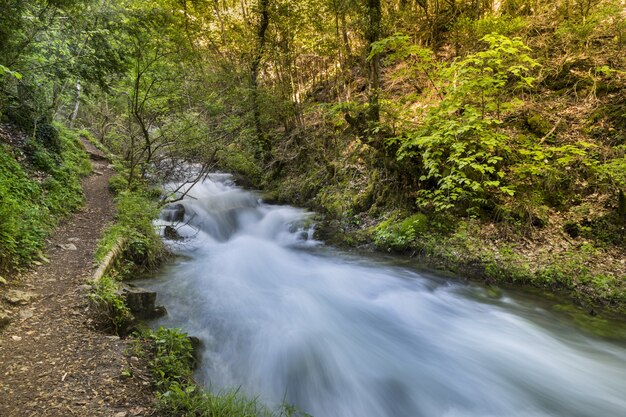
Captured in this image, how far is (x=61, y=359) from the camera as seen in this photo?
330 cm

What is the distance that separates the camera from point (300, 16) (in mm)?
12586

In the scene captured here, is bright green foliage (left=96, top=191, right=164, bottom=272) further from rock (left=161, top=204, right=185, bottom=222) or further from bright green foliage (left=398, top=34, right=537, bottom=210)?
bright green foliage (left=398, top=34, right=537, bottom=210)

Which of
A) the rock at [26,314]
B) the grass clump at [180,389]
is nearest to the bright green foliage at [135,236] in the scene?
the rock at [26,314]

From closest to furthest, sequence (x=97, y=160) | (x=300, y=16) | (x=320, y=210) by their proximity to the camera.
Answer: (x=320, y=210) < (x=300, y=16) < (x=97, y=160)

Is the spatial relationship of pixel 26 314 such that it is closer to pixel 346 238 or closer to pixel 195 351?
pixel 195 351

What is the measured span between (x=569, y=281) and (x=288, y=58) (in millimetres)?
11783

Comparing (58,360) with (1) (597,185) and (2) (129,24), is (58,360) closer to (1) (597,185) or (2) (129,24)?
(2) (129,24)

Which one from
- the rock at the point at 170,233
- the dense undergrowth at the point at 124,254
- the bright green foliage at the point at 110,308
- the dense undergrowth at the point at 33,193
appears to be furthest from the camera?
the rock at the point at 170,233

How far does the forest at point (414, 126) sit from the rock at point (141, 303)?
58.1 inches

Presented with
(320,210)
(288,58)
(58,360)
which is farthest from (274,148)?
(58,360)

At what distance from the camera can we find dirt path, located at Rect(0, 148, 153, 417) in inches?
109

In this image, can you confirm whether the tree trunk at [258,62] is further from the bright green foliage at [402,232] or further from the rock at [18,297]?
the rock at [18,297]

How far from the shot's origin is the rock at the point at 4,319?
355 cm

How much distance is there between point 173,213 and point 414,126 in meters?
7.23
